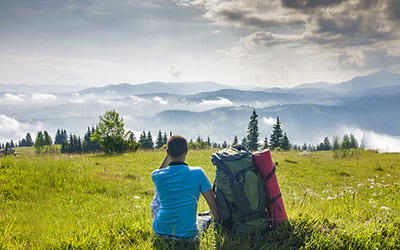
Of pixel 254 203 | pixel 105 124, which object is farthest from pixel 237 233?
pixel 105 124

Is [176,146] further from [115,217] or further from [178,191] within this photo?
[115,217]

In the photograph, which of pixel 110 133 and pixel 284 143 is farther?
pixel 284 143

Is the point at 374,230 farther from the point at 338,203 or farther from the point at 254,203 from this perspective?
the point at 338,203

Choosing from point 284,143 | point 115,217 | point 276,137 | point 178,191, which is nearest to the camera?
point 178,191

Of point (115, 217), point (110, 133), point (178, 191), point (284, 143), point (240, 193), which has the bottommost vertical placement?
point (284, 143)

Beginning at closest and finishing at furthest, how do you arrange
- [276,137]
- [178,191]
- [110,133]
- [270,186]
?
1. [178,191]
2. [270,186]
3. [110,133]
4. [276,137]

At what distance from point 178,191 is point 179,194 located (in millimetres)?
55

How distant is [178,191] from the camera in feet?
15.0

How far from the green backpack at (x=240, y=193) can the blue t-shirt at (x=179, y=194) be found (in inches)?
17.9

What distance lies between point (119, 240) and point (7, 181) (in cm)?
682

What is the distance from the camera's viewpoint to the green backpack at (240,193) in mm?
4891

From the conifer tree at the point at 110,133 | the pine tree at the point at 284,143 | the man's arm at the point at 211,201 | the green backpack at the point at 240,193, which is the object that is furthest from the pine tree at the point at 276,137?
the man's arm at the point at 211,201

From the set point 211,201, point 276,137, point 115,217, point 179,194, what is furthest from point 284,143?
point 179,194

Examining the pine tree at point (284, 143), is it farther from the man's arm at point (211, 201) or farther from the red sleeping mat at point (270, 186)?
the man's arm at point (211, 201)
